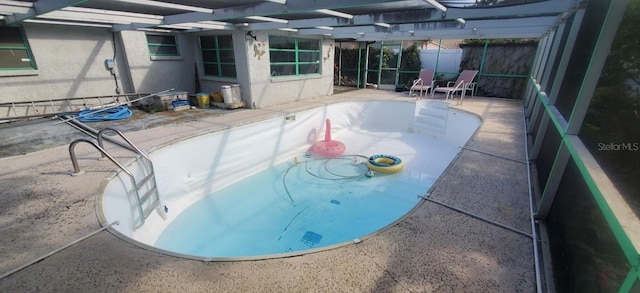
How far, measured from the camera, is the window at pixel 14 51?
5.65 metres

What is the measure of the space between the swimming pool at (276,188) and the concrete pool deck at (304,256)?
284 mm

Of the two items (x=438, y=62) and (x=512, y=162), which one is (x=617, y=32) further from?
(x=438, y=62)

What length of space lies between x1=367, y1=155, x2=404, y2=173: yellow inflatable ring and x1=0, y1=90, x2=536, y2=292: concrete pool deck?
8.49 feet

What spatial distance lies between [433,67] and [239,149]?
965cm

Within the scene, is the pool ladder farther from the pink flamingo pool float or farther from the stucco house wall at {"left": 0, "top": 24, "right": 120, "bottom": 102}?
the stucco house wall at {"left": 0, "top": 24, "right": 120, "bottom": 102}

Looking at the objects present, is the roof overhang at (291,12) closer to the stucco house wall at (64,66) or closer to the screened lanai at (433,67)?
the screened lanai at (433,67)

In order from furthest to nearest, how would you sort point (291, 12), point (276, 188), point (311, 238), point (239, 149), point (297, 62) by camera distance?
point (297, 62)
point (239, 149)
point (276, 188)
point (311, 238)
point (291, 12)

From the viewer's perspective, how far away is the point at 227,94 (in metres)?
7.68

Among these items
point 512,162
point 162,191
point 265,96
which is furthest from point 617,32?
point 265,96

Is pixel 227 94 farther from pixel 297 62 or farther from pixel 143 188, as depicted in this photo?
pixel 143 188

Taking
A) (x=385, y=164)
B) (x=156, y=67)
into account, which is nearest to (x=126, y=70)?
(x=156, y=67)

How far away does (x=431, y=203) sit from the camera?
110 inches

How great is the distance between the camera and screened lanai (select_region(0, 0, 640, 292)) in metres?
1.67

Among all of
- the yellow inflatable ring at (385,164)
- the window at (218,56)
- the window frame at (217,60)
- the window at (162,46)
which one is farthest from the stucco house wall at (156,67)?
the yellow inflatable ring at (385,164)
